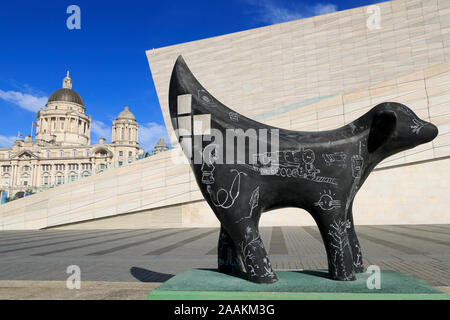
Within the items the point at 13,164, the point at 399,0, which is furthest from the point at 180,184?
the point at 13,164

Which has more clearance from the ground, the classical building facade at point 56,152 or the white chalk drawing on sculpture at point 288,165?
the classical building facade at point 56,152

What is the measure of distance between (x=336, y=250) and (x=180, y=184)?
16.7 meters

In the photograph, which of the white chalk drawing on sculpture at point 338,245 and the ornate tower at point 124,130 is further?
the ornate tower at point 124,130

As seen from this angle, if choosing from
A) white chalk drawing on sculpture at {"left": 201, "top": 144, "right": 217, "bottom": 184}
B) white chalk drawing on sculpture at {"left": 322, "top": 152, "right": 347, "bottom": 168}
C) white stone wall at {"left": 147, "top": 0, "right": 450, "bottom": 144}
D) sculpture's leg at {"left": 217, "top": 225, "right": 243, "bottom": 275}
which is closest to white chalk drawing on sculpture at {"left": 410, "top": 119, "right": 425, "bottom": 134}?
white chalk drawing on sculpture at {"left": 322, "top": 152, "right": 347, "bottom": 168}

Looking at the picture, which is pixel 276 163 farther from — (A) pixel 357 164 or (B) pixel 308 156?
(A) pixel 357 164

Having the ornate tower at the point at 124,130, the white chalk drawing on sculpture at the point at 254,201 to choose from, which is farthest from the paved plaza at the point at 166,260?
the ornate tower at the point at 124,130

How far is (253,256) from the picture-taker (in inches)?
152

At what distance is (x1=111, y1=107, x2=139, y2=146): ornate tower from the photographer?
287 feet

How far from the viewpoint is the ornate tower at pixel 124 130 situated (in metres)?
87.4

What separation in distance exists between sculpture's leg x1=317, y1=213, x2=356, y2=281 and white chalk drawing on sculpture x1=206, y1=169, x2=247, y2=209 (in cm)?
124

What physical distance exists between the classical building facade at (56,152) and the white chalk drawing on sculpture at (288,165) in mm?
75899

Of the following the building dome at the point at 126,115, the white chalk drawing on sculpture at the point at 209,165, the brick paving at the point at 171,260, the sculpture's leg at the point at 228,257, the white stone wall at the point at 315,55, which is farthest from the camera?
the building dome at the point at 126,115

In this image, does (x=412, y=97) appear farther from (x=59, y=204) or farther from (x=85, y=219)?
(x=59, y=204)

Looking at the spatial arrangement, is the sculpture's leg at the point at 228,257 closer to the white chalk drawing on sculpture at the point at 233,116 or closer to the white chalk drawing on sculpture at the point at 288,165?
the white chalk drawing on sculpture at the point at 288,165
